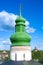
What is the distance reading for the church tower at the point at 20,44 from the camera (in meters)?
17.0

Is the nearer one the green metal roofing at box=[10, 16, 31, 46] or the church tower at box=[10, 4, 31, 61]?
the church tower at box=[10, 4, 31, 61]

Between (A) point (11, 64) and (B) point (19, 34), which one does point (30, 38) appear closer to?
(B) point (19, 34)

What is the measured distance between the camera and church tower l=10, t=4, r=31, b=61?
55.6ft

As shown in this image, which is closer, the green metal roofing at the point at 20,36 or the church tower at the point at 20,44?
the church tower at the point at 20,44

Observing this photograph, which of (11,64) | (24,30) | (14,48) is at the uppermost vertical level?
(24,30)

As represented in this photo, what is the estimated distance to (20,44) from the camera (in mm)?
17062

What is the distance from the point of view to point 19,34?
677 inches

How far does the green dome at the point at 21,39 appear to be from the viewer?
56.1 feet

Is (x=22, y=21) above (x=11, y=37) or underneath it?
above

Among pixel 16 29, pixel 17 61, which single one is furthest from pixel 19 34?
pixel 17 61

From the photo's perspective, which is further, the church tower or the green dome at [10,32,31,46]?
the green dome at [10,32,31,46]

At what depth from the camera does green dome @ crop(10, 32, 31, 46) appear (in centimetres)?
1709

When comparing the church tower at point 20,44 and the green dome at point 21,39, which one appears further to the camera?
the green dome at point 21,39

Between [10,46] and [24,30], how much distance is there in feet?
5.04
